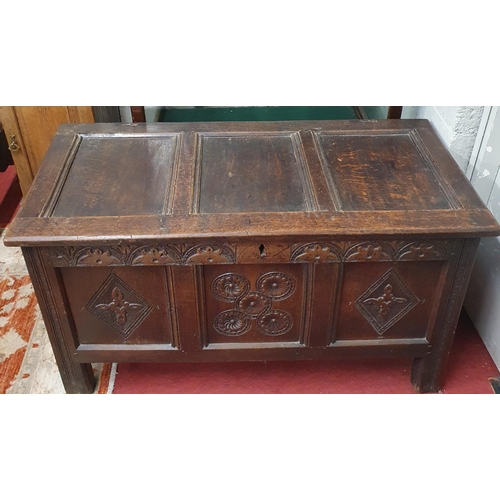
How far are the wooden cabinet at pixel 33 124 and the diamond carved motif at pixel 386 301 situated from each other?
65.9 inches

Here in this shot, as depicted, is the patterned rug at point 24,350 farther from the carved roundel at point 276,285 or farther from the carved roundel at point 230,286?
the carved roundel at point 276,285

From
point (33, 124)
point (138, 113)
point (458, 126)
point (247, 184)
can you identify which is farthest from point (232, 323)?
point (33, 124)

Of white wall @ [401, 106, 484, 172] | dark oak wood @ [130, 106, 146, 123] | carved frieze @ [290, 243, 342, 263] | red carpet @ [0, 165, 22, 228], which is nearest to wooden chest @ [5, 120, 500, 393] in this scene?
carved frieze @ [290, 243, 342, 263]

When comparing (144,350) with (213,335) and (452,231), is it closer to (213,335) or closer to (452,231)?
(213,335)

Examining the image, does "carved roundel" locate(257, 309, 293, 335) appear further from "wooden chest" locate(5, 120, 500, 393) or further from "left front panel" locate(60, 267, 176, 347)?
"left front panel" locate(60, 267, 176, 347)

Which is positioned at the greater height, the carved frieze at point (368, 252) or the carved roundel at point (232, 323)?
the carved frieze at point (368, 252)

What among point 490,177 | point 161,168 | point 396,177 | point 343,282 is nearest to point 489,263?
point 490,177

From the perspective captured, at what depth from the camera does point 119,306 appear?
1911 mm

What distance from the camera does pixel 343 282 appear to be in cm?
188

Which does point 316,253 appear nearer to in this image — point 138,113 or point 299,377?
point 299,377

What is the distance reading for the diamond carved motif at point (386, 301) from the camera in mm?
1892

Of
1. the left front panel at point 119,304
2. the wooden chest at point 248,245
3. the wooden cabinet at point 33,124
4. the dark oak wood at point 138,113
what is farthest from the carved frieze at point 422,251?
the wooden cabinet at point 33,124

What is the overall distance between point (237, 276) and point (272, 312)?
0.67 feet

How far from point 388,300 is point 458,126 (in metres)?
0.80
